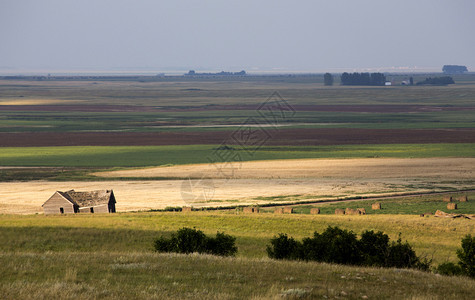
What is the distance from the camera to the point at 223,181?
7631 centimetres

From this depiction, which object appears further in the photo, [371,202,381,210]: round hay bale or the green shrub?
[371,202,381,210]: round hay bale

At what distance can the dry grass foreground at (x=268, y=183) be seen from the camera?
208 feet

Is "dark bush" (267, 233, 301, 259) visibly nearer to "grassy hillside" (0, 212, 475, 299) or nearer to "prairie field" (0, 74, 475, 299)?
"grassy hillside" (0, 212, 475, 299)

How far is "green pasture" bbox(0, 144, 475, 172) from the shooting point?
8950 centimetres

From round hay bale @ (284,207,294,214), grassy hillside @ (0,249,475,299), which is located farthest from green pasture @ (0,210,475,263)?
grassy hillside @ (0,249,475,299)

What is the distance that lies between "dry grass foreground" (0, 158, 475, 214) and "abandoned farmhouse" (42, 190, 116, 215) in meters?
1.57

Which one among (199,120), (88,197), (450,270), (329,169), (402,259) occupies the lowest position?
(329,169)

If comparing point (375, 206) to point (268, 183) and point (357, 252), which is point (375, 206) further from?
point (357, 252)

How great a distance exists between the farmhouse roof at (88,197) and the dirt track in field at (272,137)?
48.6 meters

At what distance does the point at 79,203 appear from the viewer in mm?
57906

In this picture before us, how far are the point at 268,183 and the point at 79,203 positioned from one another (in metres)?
22.4

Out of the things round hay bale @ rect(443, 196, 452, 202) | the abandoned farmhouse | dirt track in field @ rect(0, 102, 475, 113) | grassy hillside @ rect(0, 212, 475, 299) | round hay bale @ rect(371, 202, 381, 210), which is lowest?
dirt track in field @ rect(0, 102, 475, 113)

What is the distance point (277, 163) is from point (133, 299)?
2841 inches

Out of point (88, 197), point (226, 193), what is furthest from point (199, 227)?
point (226, 193)
